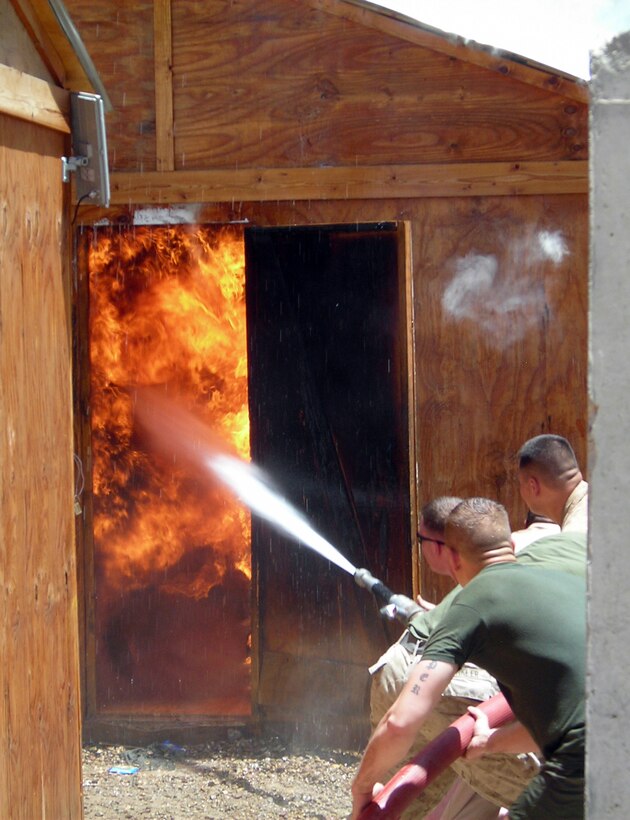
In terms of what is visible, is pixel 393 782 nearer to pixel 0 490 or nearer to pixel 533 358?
pixel 0 490

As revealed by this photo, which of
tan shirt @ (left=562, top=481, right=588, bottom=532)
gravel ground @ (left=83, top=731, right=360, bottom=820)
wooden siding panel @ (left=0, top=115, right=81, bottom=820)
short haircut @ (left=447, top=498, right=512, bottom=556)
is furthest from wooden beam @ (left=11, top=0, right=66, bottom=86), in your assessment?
gravel ground @ (left=83, top=731, right=360, bottom=820)

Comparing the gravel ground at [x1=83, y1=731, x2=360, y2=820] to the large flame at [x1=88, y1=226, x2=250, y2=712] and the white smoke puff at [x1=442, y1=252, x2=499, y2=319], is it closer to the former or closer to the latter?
the large flame at [x1=88, y1=226, x2=250, y2=712]

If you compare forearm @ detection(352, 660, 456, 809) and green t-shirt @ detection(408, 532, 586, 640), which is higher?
green t-shirt @ detection(408, 532, 586, 640)

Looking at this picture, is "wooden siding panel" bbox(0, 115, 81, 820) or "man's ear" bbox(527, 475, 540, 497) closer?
"wooden siding panel" bbox(0, 115, 81, 820)

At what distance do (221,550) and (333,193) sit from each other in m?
2.66

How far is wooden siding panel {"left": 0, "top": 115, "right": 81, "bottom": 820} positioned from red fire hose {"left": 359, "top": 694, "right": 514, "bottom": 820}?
1.41 m

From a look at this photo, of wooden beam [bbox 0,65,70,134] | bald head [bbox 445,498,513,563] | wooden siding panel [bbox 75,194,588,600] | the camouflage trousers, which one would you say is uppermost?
wooden beam [bbox 0,65,70,134]

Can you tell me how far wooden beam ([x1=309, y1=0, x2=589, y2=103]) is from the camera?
6609 millimetres

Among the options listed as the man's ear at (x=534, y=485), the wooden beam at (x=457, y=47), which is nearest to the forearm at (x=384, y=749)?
the man's ear at (x=534, y=485)

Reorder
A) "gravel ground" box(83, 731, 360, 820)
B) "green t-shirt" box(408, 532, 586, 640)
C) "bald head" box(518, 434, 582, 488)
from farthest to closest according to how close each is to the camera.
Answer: "gravel ground" box(83, 731, 360, 820) → "bald head" box(518, 434, 582, 488) → "green t-shirt" box(408, 532, 586, 640)

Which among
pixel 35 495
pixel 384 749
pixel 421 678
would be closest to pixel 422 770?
pixel 384 749

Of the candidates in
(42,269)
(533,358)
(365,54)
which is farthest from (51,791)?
(365,54)

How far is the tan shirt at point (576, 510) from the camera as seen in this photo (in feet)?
16.4

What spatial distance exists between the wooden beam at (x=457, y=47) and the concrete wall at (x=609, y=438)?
4771mm
